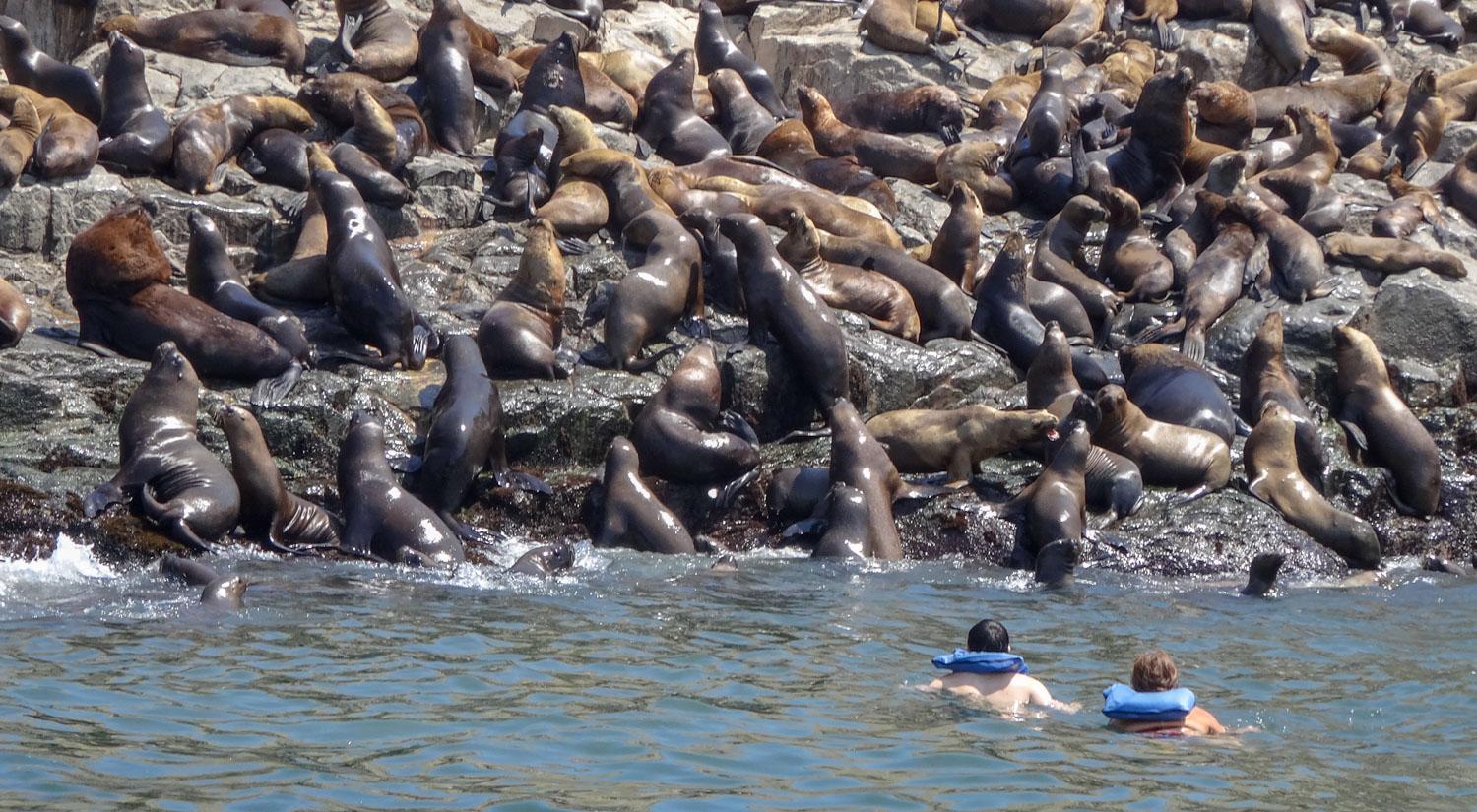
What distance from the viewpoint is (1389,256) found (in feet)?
47.1

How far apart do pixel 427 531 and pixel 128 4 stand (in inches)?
372

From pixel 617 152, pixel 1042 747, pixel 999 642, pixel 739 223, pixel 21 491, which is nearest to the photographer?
pixel 1042 747

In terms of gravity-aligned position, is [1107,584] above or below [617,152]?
below

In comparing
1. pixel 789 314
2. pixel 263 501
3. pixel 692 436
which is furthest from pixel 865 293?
pixel 263 501

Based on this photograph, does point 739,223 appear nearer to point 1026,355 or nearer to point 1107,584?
point 1026,355

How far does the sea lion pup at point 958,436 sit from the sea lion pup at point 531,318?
2.23 meters

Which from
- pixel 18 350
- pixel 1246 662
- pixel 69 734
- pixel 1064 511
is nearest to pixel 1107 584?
A: pixel 1064 511

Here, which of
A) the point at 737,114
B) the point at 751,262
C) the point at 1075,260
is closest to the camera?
the point at 751,262

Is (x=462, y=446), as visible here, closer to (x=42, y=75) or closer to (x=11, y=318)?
(x=11, y=318)

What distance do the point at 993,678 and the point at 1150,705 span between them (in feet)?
2.35

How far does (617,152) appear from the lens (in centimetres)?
1449

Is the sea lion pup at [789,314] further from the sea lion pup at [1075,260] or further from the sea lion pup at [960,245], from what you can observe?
the sea lion pup at [1075,260]

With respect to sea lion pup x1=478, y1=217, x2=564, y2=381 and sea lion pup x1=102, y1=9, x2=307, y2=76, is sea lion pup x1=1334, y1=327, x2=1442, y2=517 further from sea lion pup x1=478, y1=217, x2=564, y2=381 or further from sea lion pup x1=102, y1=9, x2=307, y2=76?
sea lion pup x1=102, y1=9, x2=307, y2=76

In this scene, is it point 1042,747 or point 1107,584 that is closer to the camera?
point 1042,747
